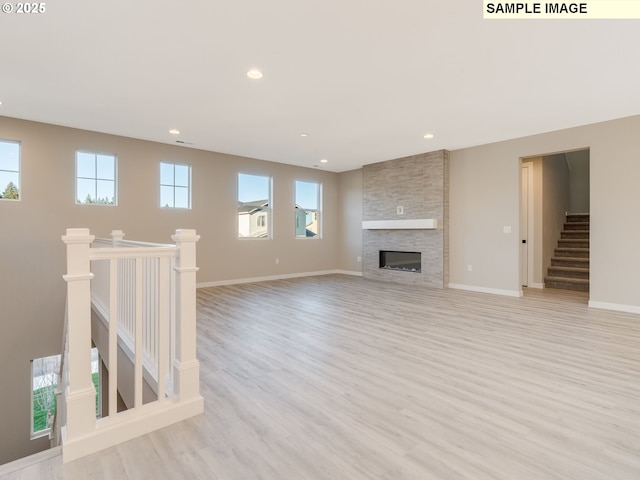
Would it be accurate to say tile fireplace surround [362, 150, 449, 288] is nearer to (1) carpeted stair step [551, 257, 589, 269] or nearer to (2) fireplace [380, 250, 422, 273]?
(2) fireplace [380, 250, 422, 273]

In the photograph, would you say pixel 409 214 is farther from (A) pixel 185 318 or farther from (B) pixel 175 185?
(A) pixel 185 318

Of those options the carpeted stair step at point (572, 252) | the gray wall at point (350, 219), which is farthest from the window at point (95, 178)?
the carpeted stair step at point (572, 252)

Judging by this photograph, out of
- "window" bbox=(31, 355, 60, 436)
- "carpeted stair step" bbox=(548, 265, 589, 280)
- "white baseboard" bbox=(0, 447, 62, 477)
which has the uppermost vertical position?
"carpeted stair step" bbox=(548, 265, 589, 280)

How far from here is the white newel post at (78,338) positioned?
5.20ft

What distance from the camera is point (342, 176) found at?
Result: 8766 mm

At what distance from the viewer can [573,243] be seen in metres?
7.02

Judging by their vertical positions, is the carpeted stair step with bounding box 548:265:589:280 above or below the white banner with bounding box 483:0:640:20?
below

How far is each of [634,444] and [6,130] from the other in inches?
286

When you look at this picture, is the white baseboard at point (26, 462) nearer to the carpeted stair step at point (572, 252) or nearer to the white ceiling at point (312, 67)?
Result: the white ceiling at point (312, 67)

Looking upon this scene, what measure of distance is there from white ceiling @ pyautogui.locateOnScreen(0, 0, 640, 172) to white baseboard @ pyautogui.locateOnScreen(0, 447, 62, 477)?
279 cm

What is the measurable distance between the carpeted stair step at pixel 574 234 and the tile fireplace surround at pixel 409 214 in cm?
312

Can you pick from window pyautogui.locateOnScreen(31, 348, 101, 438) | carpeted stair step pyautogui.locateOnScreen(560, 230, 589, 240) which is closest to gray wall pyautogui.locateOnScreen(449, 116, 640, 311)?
carpeted stair step pyautogui.locateOnScreen(560, 230, 589, 240)

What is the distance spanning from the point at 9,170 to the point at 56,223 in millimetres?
927

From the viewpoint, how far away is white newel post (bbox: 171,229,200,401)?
1.93m
